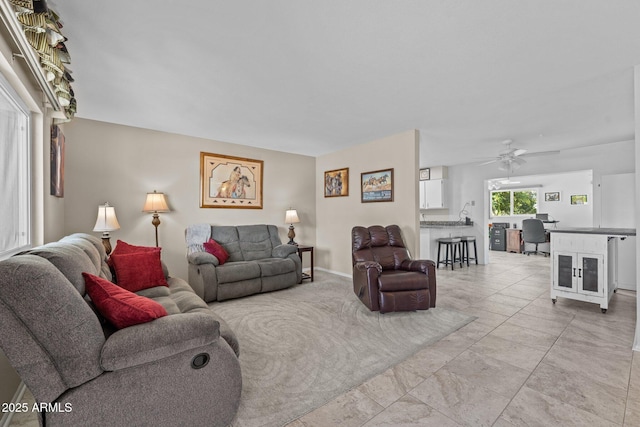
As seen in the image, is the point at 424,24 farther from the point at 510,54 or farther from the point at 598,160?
the point at 598,160

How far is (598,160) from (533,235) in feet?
10.4

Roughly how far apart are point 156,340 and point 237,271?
2.55 metres

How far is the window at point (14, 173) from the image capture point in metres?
1.80

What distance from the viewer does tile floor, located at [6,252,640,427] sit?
1.61 meters

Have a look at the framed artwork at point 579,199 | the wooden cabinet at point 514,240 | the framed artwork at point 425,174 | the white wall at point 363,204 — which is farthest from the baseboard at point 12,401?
the framed artwork at point 579,199

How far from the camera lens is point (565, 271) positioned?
354cm

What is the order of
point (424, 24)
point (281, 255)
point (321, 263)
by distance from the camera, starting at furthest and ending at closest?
point (321, 263) < point (281, 255) < point (424, 24)

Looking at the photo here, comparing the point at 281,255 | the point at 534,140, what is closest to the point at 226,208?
the point at 281,255

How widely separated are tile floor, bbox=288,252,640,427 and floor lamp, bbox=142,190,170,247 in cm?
345

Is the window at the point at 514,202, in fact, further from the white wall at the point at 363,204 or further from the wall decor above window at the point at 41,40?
the wall decor above window at the point at 41,40

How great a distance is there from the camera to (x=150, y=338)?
4.35 feet

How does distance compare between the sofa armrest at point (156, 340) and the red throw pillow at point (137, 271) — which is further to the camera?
the red throw pillow at point (137, 271)

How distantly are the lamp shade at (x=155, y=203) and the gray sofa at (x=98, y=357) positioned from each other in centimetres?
252

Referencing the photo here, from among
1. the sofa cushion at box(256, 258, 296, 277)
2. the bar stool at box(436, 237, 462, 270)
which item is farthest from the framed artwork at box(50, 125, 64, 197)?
the bar stool at box(436, 237, 462, 270)
